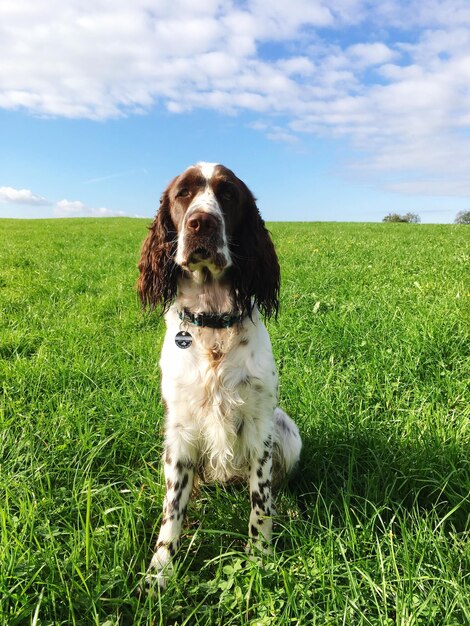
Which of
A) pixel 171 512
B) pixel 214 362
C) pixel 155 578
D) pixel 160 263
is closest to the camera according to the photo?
pixel 155 578

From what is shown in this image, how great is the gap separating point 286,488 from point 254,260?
4.60ft

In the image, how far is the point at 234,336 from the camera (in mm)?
2576

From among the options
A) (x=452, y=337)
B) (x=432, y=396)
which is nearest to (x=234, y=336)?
(x=432, y=396)

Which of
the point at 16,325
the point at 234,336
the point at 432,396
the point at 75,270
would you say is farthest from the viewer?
the point at 75,270

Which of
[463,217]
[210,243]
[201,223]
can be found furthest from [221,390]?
[463,217]

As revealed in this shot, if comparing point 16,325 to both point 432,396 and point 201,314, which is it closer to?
point 201,314

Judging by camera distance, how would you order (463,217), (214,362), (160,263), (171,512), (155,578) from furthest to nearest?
1. (463,217)
2. (160,263)
3. (214,362)
4. (171,512)
5. (155,578)

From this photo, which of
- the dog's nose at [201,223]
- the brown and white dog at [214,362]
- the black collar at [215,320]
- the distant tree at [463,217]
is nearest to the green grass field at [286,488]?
the brown and white dog at [214,362]

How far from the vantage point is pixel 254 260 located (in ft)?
9.48

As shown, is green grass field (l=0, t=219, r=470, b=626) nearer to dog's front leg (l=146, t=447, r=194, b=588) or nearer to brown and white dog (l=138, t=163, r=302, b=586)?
dog's front leg (l=146, t=447, r=194, b=588)

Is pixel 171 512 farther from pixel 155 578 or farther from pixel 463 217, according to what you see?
pixel 463 217

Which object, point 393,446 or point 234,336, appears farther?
point 393,446

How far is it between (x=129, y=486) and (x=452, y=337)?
3.03 meters

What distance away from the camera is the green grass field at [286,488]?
1.92 meters
